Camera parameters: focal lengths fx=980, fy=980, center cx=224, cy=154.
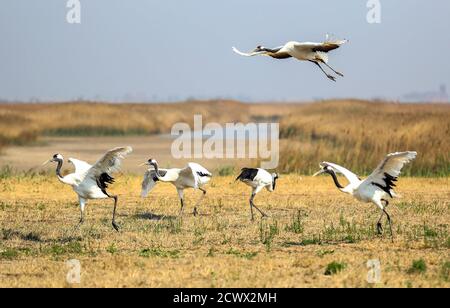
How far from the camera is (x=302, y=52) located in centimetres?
1227

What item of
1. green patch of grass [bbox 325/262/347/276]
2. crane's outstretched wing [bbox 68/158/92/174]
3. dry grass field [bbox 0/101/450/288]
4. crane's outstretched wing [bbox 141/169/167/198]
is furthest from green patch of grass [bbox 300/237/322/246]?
crane's outstretched wing [bbox 141/169/167/198]

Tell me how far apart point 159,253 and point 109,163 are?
2031 mm

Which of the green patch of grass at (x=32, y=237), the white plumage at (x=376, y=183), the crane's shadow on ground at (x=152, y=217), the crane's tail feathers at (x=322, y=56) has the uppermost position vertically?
the crane's tail feathers at (x=322, y=56)

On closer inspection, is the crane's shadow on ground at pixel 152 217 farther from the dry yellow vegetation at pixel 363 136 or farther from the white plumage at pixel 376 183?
the dry yellow vegetation at pixel 363 136

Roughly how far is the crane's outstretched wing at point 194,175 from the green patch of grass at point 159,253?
10.5ft

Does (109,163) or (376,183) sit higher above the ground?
(109,163)

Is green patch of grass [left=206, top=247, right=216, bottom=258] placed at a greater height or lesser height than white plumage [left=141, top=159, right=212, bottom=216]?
lesser

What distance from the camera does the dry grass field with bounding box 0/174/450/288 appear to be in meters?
9.02

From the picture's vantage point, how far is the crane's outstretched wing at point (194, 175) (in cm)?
1380

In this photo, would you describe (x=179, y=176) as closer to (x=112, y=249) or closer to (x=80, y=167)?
(x=80, y=167)

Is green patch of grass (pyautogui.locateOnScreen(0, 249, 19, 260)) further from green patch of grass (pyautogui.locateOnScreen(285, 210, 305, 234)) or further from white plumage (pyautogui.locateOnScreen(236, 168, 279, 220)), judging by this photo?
white plumage (pyautogui.locateOnScreen(236, 168, 279, 220))

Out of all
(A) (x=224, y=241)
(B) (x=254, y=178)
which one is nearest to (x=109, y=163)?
(A) (x=224, y=241)

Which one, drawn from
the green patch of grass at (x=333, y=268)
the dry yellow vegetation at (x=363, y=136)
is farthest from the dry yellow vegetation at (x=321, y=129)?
the green patch of grass at (x=333, y=268)

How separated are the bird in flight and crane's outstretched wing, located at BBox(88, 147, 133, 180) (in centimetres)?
186
